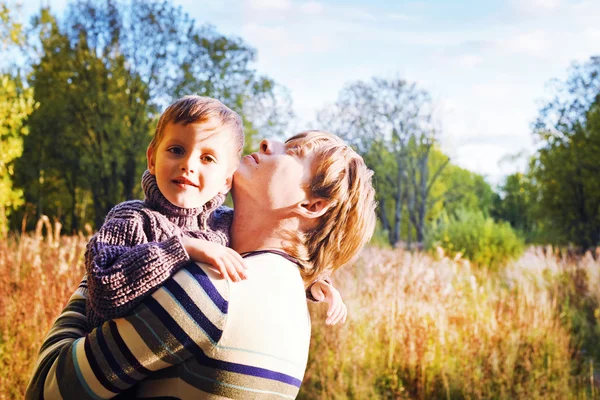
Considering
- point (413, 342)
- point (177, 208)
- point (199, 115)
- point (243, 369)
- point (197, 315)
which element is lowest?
point (413, 342)

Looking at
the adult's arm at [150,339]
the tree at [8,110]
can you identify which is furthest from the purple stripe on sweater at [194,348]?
the tree at [8,110]

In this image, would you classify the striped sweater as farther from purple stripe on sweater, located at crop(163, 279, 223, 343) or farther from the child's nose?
the child's nose

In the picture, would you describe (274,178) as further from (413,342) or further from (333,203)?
(413,342)

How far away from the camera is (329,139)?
5.21 feet

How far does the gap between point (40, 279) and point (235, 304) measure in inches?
155

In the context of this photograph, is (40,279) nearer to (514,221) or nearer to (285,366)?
(285,366)

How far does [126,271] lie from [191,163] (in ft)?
1.23

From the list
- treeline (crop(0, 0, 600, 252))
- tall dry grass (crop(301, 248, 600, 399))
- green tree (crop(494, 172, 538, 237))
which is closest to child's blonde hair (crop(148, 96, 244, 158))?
tall dry grass (crop(301, 248, 600, 399))

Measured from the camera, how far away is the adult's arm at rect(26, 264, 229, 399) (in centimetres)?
111

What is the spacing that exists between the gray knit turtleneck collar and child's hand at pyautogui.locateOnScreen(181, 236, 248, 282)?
284mm

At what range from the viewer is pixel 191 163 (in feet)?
4.80

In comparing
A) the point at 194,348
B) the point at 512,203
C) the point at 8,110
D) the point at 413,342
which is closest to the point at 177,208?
the point at 194,348

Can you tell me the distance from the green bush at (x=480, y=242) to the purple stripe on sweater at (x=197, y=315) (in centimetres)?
1306

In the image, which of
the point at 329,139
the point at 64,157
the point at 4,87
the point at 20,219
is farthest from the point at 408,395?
the point at 20,219
